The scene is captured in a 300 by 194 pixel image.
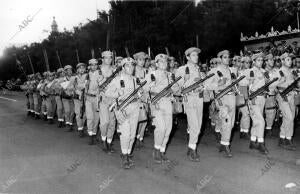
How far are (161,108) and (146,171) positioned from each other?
4.56ft

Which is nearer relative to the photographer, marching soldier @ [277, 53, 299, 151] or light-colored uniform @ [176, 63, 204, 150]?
light-colored uniform @ [176, 63, 204, 150]

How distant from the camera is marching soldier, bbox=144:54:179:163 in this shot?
8492 mm

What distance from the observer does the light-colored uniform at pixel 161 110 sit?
27.8 feet

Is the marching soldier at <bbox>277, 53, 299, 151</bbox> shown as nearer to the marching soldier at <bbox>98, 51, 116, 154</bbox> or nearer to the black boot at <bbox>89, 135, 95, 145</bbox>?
the marching soldier at <bbox>98, 51, 116, 154</bbox>

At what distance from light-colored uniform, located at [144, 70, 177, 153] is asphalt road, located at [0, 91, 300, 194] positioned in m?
0.55

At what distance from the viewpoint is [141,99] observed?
866cm

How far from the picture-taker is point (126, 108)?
8305mm

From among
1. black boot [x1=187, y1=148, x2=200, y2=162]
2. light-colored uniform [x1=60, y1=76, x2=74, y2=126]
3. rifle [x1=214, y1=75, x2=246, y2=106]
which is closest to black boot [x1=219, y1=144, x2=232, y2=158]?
black boot [x1=187, y1=148, x2=200, y2=162]

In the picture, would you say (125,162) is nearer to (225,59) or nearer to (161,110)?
(161,110)

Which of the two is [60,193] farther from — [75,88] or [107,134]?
[75,88]

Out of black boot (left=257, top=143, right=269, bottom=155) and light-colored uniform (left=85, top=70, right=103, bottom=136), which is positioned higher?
light-colored uniform (left=85, top=70, right=103, bottom=136)

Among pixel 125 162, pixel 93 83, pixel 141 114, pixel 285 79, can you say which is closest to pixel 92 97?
pixel 93 83

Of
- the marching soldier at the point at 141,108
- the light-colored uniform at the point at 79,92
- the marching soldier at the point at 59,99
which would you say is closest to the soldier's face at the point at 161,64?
the marching soldier at the point at 141,108

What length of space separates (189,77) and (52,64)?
5366 cm
